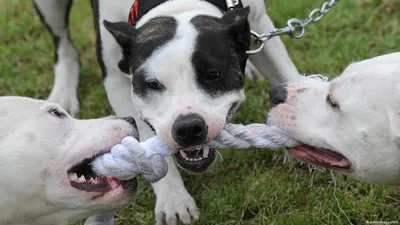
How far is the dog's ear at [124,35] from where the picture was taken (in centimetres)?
351

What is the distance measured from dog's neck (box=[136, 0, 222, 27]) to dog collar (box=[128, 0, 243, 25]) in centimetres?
4

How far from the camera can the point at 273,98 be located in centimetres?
320

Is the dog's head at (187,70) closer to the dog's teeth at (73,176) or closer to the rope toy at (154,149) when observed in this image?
the rope toy at (154,149)

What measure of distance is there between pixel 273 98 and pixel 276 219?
67cm

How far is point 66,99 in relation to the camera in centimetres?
499

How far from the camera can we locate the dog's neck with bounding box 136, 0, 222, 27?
11.9 ft

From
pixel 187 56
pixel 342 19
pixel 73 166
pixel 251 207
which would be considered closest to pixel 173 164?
pixel 251 207

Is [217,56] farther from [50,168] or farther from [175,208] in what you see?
[50,168]

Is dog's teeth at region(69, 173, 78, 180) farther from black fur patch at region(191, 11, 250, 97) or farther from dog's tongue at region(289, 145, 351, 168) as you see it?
dog's tongue at region(289, 145, 351, 168)

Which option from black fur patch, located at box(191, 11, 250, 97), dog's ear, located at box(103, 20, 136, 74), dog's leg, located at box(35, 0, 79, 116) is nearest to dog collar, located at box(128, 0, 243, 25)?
dog's ear, located at box(103, 20, 136, 74)

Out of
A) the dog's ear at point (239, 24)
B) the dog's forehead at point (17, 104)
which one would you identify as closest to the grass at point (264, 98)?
the dog's ear at point (239, 24)

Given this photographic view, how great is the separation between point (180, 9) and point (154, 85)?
559 millimetres

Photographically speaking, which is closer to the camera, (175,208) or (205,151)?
(205,151)

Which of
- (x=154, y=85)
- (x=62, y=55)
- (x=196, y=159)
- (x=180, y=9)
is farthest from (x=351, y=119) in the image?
(x=62, y=55)
